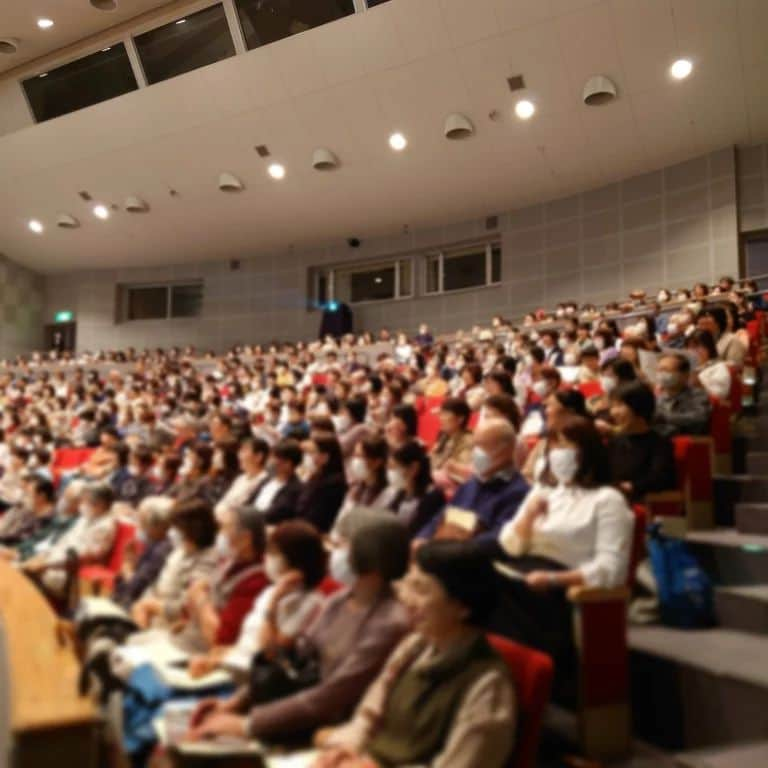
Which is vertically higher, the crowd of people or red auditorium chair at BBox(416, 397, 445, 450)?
red auditorium chair at BBox(416, 397, 445, 450)

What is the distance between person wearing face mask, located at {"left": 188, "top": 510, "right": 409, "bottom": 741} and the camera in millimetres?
1206

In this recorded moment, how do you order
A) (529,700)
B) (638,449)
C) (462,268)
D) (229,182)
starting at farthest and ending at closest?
(462,268)
(229,182)
(638,449)
(529,700)

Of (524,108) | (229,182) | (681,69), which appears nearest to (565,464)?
(681,69)

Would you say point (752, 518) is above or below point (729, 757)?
above

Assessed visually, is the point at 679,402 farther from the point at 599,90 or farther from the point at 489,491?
the point at 599,90

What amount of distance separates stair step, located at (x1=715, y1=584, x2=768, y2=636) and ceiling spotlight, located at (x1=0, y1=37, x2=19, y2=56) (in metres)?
8.17

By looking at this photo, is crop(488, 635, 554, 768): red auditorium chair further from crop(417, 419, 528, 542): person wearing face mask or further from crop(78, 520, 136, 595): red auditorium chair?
crop(78, 520, 136, 595): red auditorium chair

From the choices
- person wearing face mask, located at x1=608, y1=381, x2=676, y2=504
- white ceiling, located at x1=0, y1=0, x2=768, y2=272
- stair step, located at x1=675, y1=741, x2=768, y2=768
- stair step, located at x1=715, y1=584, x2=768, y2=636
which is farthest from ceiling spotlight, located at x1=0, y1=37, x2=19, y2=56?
stair step, located at x1=675, y1=741, x2=768, y2=768

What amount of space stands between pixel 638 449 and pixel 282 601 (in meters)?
1.16

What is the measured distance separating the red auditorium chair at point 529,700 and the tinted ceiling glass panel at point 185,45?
7037mm

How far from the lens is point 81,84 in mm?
7973

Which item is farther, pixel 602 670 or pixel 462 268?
pixel 462 268

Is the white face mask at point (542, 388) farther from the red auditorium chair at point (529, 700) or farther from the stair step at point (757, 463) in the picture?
the red auditorium chair at point (529, 700)

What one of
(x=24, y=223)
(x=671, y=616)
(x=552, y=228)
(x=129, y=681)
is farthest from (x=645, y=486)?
(x=24, y=223)
